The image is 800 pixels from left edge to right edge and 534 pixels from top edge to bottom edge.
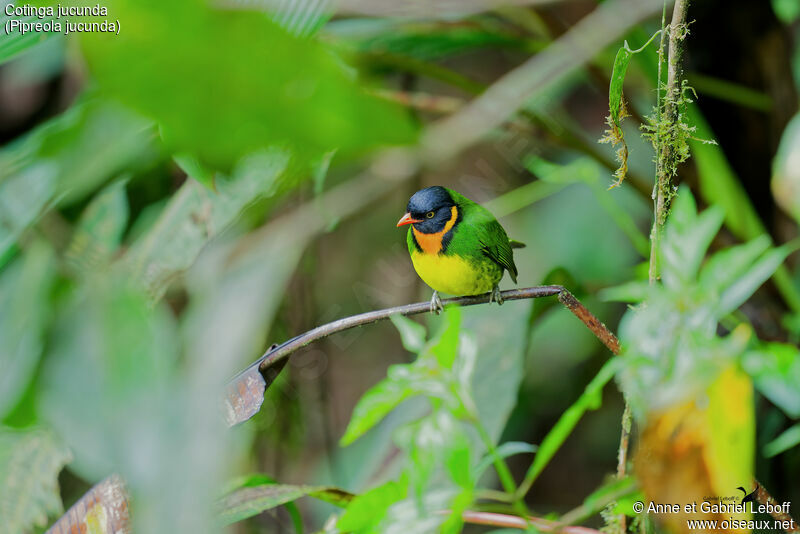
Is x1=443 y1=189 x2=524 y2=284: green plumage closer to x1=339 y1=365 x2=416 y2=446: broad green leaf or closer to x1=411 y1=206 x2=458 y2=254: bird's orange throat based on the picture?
x1=411 y1=206 x2=458 y2=254: bird's orange throat

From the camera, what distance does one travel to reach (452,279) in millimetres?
980

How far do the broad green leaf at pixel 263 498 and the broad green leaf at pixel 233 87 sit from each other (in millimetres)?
715

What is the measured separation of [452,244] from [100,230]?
2.01 ft

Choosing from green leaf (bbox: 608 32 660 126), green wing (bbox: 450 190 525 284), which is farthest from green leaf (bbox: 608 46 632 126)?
green wing (bbox: 450 190 525 284)

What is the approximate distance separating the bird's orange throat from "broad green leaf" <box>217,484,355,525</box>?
35 centimetres

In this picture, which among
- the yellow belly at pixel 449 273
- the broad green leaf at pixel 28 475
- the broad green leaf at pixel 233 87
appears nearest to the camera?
the broad green leaf at pixel 233 87

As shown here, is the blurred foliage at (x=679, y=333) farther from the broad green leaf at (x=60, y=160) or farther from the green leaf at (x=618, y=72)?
the broad green leaf at (x=60, y=160)

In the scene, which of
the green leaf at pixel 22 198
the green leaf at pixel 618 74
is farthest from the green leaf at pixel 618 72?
the green leaf at pixel 22 198

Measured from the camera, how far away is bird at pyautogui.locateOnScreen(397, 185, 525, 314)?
0.98 metres

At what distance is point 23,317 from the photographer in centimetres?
112

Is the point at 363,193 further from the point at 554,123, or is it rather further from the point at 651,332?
the point at 651,332

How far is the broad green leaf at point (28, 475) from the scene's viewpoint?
1066mm

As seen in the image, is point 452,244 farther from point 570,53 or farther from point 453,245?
point 570,53

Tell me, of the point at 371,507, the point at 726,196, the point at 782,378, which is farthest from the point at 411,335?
the point at 726,196
